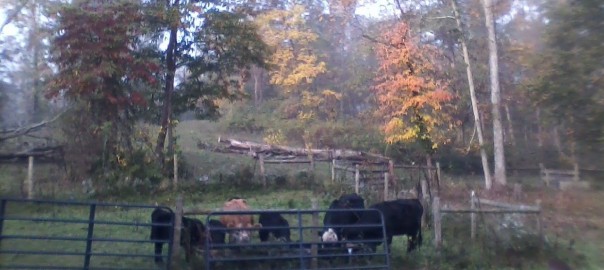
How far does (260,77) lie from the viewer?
149ft

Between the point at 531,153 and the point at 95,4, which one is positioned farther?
the point at 531,153

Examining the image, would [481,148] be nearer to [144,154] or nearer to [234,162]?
[234,162]

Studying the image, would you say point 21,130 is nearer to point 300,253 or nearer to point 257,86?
point 300,253

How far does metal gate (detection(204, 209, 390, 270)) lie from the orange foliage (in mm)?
19402

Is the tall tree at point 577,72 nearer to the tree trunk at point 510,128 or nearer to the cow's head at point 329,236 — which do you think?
the cow's head at point 329,236

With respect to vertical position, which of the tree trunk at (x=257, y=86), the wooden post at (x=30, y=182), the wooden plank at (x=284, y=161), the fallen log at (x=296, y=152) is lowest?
the wooden post at (x=30, y=182)

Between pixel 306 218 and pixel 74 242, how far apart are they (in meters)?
4.81

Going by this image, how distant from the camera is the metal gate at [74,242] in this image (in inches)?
472

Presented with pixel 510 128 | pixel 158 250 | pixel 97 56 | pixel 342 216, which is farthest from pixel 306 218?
pixel 510 128

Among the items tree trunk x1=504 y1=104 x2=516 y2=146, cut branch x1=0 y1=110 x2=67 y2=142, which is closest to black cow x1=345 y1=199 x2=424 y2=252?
cut branch x1=0 y1=110 x2=67 y2=142

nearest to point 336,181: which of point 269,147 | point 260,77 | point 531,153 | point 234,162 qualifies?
point 234,162

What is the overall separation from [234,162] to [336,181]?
666 centimetres

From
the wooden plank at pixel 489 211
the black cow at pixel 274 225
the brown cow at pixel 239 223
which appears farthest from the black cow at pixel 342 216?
the wooden plank at pixel 489 211

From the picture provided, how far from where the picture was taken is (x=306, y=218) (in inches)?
609
